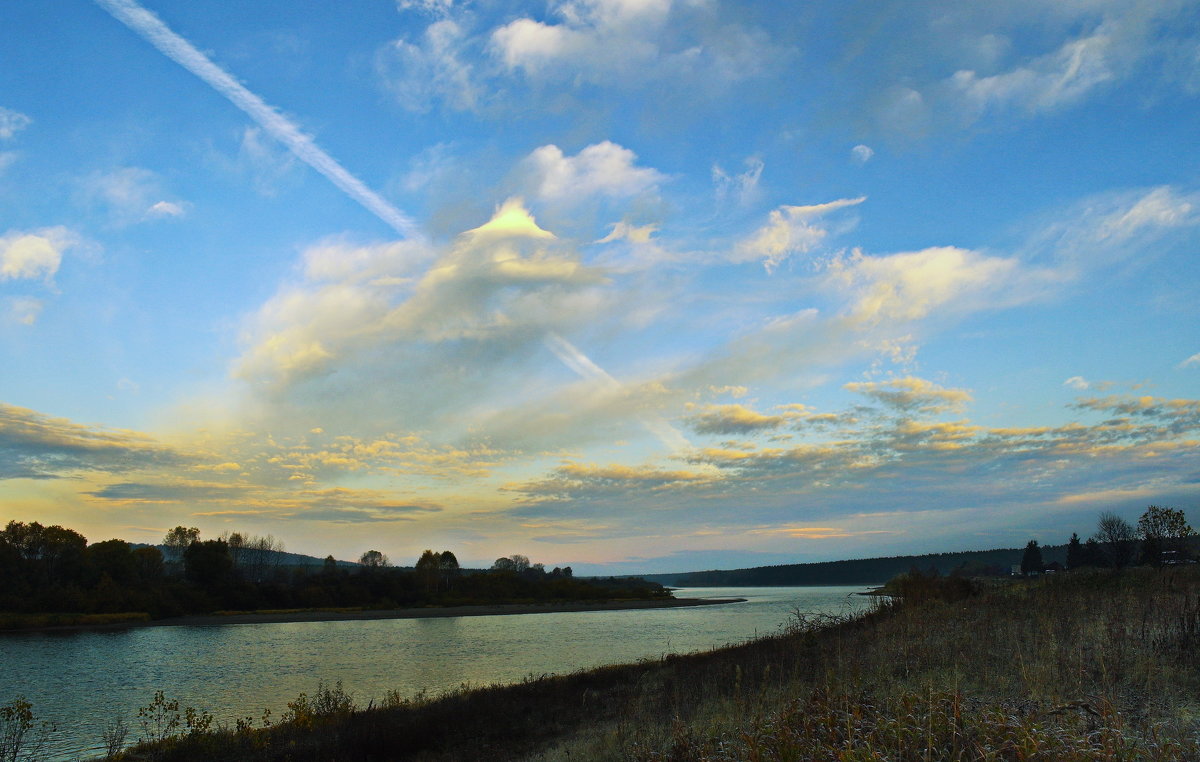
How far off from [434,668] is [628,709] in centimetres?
2668

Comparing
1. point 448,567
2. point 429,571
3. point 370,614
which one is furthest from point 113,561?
point 448,567

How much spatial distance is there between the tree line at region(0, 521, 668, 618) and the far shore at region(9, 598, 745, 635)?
19.7 ft

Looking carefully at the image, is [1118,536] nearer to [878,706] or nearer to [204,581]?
[878,706]

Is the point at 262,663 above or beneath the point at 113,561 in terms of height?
beneath

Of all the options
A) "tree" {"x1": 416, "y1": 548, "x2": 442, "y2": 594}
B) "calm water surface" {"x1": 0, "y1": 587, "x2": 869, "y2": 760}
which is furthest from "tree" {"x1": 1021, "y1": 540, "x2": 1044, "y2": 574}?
"tree" {"x1": 416, "y1": 548, "x2": 442, "y2": 594}

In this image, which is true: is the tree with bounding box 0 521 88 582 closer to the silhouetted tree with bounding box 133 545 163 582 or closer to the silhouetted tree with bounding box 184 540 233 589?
the silhouetted tree with bounding box 133 545 163 582

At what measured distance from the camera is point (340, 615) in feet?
375

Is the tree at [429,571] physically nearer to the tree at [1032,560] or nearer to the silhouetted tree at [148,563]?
the silhouetted tree at [148,563]

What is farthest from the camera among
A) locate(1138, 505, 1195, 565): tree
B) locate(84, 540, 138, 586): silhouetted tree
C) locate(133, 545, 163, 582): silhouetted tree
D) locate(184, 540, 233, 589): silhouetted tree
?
locate(184, 540, 233, 589): silhouetted tree

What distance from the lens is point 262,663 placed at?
4509cm

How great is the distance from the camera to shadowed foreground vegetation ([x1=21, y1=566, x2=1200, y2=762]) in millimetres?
5992

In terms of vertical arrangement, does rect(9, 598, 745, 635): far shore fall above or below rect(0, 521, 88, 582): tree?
below

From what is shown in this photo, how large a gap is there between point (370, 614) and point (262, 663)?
7864cm

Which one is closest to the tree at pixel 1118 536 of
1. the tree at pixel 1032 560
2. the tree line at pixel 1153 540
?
the tree line at pixel 1153 540
